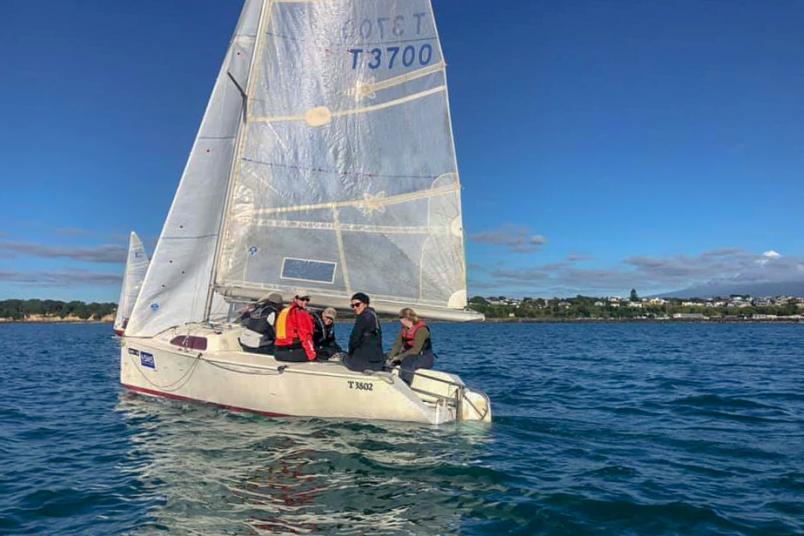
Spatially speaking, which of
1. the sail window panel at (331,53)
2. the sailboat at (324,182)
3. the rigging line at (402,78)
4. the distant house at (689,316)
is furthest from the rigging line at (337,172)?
the distant house at (689,316)

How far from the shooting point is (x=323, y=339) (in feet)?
40.2

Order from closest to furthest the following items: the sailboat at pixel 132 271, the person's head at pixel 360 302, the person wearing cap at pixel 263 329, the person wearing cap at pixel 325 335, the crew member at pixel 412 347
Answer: the person's head at pixel 360 302 < the crew member at pixel 412 347 < the person wearing cap at pixel 263 329 < the person wearing cap at pixel 325 335 < the sailboat at pixel 132 271

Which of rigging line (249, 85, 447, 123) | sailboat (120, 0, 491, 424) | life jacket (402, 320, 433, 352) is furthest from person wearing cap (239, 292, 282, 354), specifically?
rigging line (249, 85, 447, 123)

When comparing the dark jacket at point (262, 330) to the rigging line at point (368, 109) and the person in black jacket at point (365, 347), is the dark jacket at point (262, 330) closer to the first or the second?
the person in black jacket at point (365, 347)

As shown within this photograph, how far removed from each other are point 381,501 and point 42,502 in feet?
12.1

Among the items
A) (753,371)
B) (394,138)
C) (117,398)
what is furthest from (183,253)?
(753,371)

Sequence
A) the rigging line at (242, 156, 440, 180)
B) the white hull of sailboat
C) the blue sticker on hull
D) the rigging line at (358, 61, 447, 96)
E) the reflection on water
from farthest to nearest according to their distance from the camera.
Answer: the blue sticker on hull
the rigging line at (242, 156, 440, 180)
the rigging line at (358, 61, 447, 96)
the white hull of sailboat
the reflection on water

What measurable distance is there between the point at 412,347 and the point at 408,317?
0.53 metres

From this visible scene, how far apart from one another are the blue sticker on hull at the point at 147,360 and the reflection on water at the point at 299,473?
4.88 ft

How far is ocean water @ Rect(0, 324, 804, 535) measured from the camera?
6.23 m

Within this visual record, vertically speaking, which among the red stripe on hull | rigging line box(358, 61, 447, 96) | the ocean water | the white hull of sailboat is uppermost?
rigging line box(358, 61, 447, 96)

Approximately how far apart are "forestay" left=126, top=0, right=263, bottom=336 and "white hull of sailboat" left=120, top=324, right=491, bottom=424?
1422 millimetres

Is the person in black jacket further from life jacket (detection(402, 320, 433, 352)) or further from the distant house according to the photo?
the distant house

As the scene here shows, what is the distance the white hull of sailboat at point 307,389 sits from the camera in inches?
393
